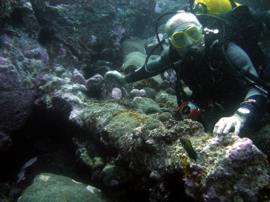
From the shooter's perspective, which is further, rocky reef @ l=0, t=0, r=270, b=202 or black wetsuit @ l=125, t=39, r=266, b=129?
black wetsuit @ l=125, t=39, r=266, b=129

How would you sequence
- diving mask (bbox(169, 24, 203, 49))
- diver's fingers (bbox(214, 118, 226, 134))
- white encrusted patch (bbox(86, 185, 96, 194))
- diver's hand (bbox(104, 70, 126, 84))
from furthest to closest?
diver's hand (bbox(104, 70, 126, 84)), diving mask (bbox(169, 24, 203, 49)), white encrusted patch (bbox(86, 185, 96, 194)), diver's fingers (bbox(214, 118, 226, 134))

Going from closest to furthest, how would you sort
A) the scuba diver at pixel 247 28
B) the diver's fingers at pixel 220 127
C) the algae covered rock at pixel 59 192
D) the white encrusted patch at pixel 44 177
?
the diver's fingers at pixel 220 127 < the algae covered rock at pixel 59 192 < the white encrusted patch at pixel 44 177 < the scuba diver at pixel 247 28

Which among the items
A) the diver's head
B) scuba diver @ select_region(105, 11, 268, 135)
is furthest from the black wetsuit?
the diver's head

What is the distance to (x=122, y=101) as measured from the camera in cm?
497

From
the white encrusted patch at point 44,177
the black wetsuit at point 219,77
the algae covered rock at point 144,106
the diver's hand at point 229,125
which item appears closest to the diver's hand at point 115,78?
the algae covered rock at point 144,106

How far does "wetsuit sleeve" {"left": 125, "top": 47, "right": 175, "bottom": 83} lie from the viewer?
501cm

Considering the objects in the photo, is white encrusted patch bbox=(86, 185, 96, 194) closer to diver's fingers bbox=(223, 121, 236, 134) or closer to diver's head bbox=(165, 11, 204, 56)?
diver's fingers bbox=(223, 121, 236, 134)

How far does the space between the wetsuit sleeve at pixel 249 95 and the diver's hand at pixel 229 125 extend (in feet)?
0.52

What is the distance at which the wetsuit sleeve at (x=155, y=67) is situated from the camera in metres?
5.01

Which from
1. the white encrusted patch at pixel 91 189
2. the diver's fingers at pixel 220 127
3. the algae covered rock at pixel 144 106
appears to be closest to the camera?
the diver's fingers at pixel 220 127

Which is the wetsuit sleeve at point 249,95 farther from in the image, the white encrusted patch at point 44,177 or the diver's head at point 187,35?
the white encrusted patch at point 44,177

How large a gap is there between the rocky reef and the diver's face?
994mm

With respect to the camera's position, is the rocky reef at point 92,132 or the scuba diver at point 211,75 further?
the scuba diver at point 211,75

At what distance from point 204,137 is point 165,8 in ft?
Answer: 35.2
